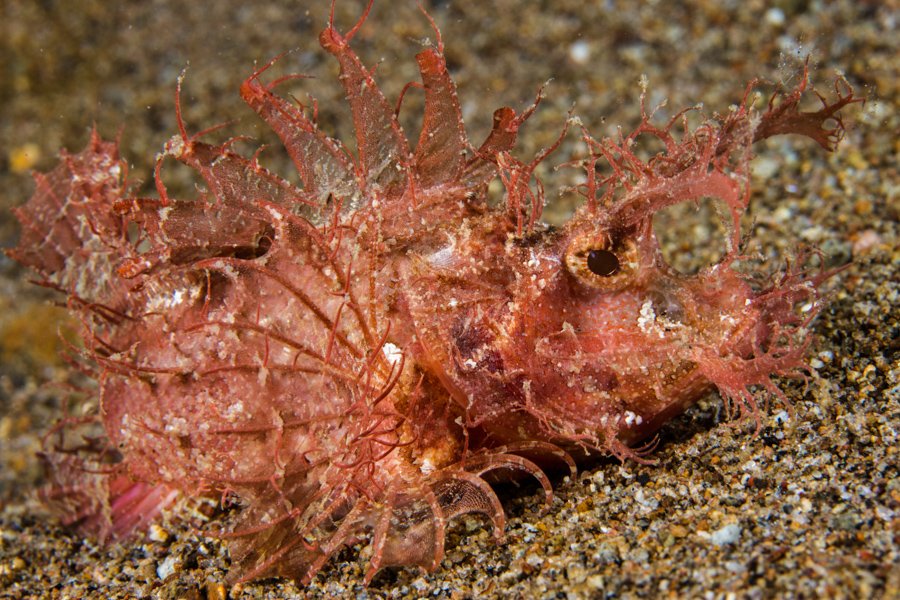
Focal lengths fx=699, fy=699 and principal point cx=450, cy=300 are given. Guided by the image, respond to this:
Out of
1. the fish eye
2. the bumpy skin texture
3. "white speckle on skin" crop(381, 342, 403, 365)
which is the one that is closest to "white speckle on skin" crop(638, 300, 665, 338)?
the bumpy skin texture

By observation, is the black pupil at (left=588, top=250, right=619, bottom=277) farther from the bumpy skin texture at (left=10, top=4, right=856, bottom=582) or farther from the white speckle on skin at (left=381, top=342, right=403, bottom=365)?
the white speckle on skin at (left=381, top=342, right=403, bottom=365)

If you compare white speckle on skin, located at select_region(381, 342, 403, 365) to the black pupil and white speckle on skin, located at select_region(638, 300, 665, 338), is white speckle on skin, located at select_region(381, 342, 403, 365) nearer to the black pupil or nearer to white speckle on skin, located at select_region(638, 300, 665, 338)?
the black pupil

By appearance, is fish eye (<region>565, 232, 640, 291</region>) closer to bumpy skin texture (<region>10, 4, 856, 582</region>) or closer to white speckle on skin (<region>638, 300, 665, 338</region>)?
bumpy skin texture (<region>10, 4, 856, 582</region>)

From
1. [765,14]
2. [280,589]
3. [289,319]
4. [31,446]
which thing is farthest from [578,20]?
[31,446]

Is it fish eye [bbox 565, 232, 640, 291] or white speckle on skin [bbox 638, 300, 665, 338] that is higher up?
fish eye [bbox 565, 232, 640, 291]

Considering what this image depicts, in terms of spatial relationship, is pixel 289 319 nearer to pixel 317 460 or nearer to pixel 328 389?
pixel 328 389

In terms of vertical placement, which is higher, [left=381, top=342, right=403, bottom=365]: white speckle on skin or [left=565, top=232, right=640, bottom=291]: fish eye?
[left=565, top=232, right=640, bottom=291]: fish eye

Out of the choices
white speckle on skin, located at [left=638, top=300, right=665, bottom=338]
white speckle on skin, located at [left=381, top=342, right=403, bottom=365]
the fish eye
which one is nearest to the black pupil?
the fish eye

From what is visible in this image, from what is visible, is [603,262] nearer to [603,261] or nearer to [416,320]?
[603,261]

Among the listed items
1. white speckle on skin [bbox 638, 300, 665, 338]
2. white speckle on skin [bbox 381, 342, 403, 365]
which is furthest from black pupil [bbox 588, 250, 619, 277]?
white speckle on skin [bbox 381, 342, 403, 365]
